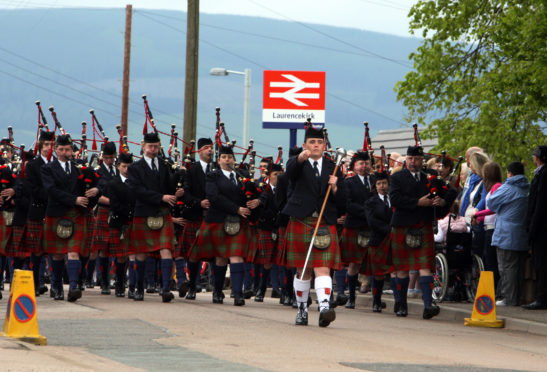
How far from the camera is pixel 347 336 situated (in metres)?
9.16

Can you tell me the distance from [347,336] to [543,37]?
664 centimetres

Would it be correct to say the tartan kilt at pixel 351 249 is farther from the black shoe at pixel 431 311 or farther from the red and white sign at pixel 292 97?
the red and white sign at pixel 292 97

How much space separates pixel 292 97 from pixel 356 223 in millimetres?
3930

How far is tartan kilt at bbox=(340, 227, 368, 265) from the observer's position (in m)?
13.1

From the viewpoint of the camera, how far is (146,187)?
12.4 meters

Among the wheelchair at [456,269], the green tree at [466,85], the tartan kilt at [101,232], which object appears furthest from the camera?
the green tree at [466,85]

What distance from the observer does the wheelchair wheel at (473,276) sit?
44.3 feet

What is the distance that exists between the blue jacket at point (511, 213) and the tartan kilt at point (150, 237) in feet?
12.9

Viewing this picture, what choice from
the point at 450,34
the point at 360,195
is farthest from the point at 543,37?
the point at 450,34

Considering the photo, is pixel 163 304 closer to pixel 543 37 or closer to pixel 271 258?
pixel 271 258

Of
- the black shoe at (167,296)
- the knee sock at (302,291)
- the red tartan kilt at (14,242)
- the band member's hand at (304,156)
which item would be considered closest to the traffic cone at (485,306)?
the knee sock at (302,291)

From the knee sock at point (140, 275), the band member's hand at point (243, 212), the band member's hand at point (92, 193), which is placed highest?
the band member's hand at point (92, 193)

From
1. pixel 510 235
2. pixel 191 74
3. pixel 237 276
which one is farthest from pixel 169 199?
pixel 191 74

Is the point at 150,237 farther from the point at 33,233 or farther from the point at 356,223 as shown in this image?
the point at 356,223
